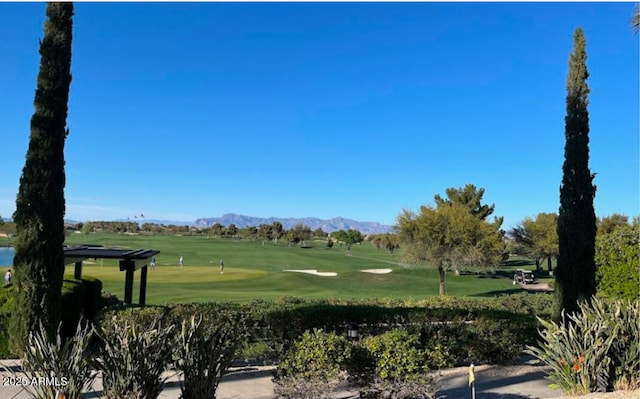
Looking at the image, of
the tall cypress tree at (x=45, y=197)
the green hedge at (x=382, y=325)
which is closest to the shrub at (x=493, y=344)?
the green hedge at (x=382, y=325)

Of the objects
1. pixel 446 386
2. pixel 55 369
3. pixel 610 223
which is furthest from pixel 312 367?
pixel 610 223

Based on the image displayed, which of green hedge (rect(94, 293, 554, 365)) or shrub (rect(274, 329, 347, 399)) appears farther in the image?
green hedge (rect(94, 293, 554, 365))

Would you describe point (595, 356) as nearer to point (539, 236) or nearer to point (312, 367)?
point (312, 367)

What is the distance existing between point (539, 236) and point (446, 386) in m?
44.4

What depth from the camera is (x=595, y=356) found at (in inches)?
222

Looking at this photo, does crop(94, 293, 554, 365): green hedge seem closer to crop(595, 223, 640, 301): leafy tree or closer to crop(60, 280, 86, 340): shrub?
crop(60, 280, 86, 340): shrub

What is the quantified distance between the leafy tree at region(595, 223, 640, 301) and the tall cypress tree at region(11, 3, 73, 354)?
15.4 m

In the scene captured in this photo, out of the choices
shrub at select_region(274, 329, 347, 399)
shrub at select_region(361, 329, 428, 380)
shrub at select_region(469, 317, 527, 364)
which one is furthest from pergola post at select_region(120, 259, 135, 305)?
shrub at select_region(469, 317, 527, 364)

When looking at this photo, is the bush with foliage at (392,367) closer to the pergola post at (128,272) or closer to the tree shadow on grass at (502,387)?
the tree shadow on grass at (502,387)

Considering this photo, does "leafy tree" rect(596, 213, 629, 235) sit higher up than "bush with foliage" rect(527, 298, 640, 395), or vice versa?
"leafy tree" rect(596, 213, 629, 235)

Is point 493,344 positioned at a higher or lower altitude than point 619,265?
lower

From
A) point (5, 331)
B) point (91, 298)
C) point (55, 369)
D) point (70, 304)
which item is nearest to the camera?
point (55, 369)

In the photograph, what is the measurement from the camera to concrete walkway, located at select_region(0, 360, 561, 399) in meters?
7.25

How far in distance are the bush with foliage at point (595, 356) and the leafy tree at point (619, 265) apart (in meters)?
9.21
